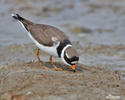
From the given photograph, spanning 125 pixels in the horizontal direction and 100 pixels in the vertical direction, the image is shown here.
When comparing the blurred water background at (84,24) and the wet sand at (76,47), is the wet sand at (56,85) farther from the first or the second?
the blurred water background at (84,24)

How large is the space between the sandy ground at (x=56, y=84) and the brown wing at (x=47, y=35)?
65 cm

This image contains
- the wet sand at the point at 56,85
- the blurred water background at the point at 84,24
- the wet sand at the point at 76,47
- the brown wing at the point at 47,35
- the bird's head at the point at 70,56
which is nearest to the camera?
the wet sand at the point at 56,85

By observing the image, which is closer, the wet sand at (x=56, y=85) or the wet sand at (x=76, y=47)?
the wet sand at (x=56, y=85)

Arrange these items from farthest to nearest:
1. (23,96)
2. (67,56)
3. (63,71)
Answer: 1. (63,71)
2. (67,56)
3. (23,96)

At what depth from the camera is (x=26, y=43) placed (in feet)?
35.2

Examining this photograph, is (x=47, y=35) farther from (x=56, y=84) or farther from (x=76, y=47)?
(x=76, y=47)

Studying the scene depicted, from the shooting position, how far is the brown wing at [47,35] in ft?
22.0

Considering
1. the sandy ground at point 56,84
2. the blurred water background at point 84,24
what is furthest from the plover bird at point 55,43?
the blurred water background at point 84,24

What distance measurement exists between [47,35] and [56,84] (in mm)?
1654

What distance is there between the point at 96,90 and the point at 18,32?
778 centimetres

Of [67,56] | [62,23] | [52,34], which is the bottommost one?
[67,56]

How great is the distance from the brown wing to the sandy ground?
65 centimetres

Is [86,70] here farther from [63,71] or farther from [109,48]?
[109,48]

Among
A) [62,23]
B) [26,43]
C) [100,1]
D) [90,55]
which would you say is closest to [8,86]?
[90,55]
